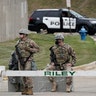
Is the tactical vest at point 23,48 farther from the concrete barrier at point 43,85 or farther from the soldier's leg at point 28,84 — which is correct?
the concrete barrier at point 43,85

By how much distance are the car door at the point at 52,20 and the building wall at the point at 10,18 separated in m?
5.85

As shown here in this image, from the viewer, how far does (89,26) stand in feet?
126

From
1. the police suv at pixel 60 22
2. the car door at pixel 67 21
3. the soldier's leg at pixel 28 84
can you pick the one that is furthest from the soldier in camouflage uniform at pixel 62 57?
the car door at pixel 67 21

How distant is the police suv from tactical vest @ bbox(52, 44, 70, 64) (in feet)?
80.2

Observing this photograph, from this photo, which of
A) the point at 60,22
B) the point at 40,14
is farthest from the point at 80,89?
the point at 40,14

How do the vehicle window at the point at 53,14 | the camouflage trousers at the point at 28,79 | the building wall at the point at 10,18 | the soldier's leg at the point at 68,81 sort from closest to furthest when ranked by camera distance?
1. the camouflage trousers at the point at 28,79
2. the soldier's leg at the point at 68,81
3. the building wall at the point at 10,18
4. the vehicle window at the point at 53,14

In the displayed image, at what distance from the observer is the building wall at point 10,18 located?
90.8 ft

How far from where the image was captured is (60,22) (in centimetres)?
3844

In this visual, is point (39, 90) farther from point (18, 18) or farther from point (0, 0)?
point (18, 18)

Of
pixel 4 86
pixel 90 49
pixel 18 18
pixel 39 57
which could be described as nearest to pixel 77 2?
pixel 18 18

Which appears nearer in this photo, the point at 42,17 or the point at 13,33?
the point at 13,33

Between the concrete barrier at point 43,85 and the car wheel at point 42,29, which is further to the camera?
the car wheel at point 42,29

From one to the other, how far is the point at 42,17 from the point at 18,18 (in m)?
8.17

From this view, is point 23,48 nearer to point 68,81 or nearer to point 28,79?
point 28,79
